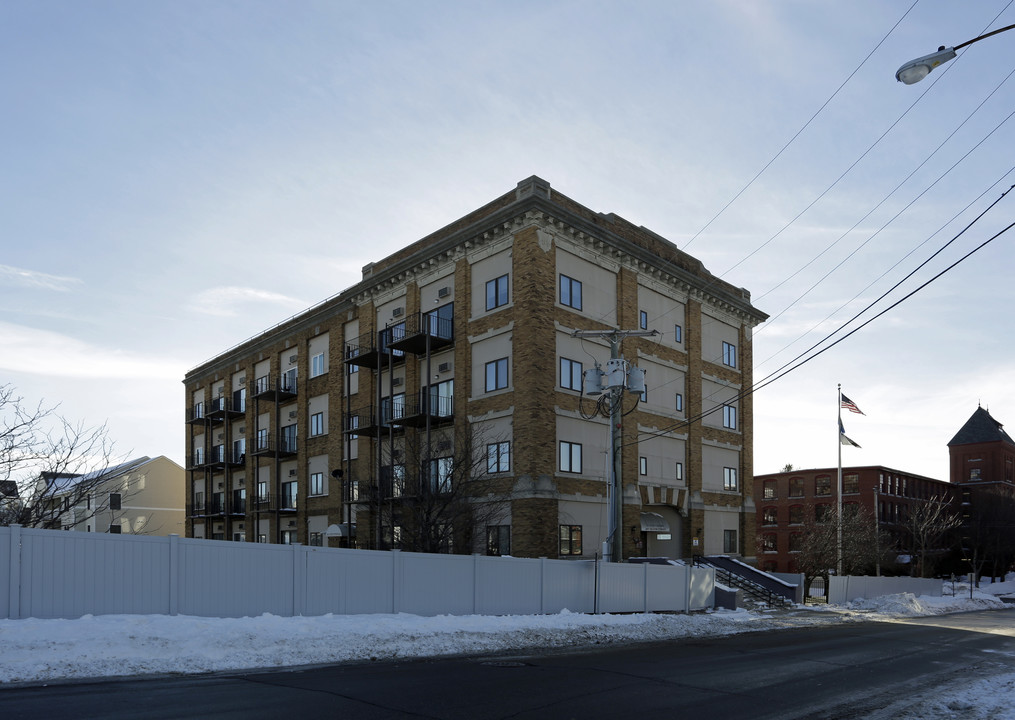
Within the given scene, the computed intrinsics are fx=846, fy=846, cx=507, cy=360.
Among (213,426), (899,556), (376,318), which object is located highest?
(376,318)

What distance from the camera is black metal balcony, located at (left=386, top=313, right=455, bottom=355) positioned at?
120 feet

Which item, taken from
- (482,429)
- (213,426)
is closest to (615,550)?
(482,429)

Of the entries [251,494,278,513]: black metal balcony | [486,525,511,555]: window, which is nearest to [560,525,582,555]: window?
[486,525,511,555]: window

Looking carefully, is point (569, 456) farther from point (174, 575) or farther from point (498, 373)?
point (174, 575)

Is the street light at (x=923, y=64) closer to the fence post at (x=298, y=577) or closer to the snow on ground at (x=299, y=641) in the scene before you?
the snow on ground at (x=299, y=641)

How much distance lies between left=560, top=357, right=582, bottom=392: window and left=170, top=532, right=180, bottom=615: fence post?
18895mm

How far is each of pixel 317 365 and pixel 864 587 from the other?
29.7 m

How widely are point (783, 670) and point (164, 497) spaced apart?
226ft

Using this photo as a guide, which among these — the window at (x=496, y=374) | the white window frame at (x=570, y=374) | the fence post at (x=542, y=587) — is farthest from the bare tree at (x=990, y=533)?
the fence post at (x=542, y=587)

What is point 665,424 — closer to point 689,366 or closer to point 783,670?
point 689,366

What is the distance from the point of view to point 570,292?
114 feet

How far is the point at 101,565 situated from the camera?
1644 cm

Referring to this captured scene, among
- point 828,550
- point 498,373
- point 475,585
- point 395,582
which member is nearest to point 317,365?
point 498,373

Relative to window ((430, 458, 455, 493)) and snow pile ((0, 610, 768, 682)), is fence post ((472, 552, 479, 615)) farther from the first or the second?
window ((430, 458, 455, 493))
